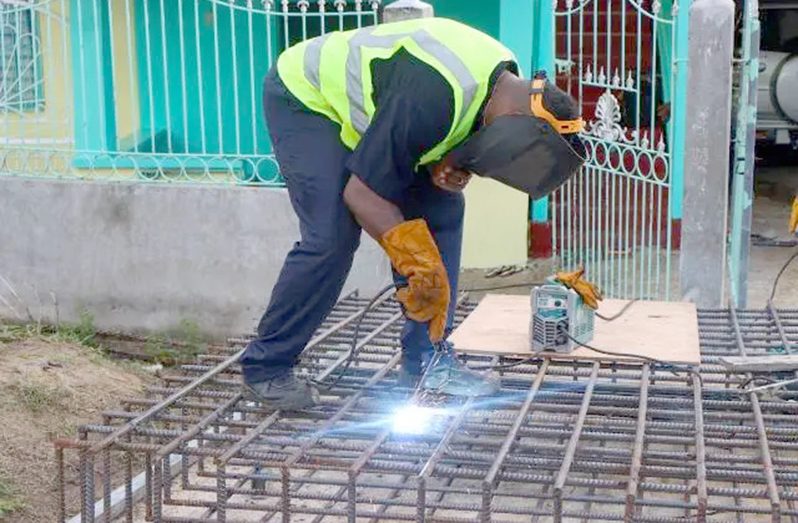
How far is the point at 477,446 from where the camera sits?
3656 mm

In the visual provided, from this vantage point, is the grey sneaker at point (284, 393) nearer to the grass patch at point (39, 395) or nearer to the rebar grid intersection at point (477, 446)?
the rebar grid intersection at point (477, 446)

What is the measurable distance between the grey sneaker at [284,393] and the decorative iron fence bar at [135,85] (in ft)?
9.56

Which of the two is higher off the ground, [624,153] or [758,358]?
[624,153]

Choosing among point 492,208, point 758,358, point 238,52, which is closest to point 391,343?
point 758,358

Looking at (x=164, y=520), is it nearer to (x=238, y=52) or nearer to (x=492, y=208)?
(x=492, y=208)

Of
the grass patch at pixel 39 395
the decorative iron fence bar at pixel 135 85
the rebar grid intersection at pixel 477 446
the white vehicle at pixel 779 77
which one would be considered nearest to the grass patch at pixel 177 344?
the decorative iron fence bar at pixel 135 85

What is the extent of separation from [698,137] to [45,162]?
392 cm

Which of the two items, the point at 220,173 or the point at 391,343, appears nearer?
the point at 391,343

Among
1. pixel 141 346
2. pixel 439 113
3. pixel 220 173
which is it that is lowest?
pixel 141 346

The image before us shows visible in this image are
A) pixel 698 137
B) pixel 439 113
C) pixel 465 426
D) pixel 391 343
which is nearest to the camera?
pixel 439 113

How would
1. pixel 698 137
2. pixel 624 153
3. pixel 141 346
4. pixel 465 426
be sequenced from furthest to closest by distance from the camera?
1. pixel 141 346
2. pixel 624 153
3. pixel 698 137
4. pixel 465 426

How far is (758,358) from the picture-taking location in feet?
13.5

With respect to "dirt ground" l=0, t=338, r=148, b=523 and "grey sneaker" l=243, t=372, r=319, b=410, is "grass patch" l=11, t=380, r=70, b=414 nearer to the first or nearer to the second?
"dirt ground" l=0, t=338, r=148, b=523

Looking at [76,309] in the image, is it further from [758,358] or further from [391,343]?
[758,358]
